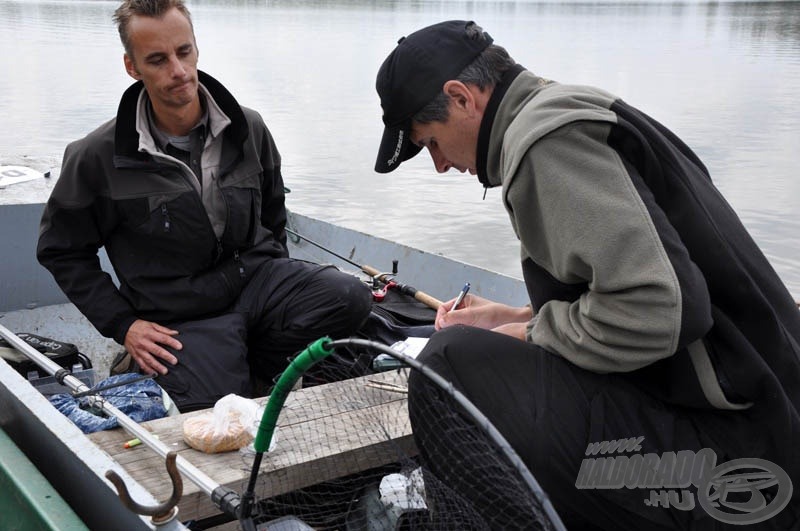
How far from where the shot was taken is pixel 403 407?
2.70m

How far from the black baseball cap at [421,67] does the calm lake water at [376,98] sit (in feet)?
12.4

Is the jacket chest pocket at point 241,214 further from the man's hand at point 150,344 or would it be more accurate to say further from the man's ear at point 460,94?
the man's ear at point 460,94

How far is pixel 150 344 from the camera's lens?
10.4ft

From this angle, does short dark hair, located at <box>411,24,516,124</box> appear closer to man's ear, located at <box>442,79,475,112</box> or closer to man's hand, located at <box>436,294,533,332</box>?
man's ear, located at <box>442,79,475,112</box>

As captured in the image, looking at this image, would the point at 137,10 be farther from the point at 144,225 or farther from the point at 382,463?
the point at 382,463

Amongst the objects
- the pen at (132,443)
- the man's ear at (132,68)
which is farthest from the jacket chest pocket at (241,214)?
the pen at (132,443)

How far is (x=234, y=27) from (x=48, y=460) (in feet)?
112

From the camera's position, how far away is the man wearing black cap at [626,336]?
69.0 inches

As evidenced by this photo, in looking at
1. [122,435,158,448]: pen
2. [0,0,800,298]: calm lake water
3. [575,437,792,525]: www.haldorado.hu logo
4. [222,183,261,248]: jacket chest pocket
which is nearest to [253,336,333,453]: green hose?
[575,437,792,525]: www.haldorado.hu logo

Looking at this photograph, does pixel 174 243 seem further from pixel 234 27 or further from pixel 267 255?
pixel 234 27

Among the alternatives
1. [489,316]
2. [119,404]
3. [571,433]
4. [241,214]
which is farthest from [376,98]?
[571,433]

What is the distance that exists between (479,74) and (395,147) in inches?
12.0

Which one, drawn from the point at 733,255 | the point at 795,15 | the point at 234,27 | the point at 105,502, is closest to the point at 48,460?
the point at 105,502

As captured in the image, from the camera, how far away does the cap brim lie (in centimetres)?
224
